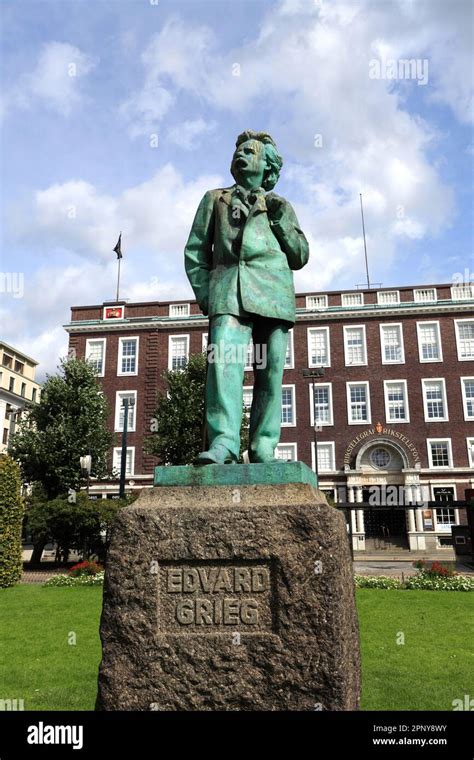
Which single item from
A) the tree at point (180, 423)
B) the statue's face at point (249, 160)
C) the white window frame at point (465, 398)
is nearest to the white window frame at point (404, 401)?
the white window frame at point (465, 398)

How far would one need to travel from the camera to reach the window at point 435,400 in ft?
126

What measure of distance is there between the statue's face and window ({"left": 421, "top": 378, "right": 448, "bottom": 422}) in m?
35.9

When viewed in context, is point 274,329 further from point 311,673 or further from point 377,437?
point 377,437

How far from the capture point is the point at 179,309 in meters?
42.9

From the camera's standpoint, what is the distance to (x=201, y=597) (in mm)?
3590

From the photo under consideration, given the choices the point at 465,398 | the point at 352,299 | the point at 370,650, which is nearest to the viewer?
the point at 370,650

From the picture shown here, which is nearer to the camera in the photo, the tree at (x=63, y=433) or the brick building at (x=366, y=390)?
the tree at (x=63, y=433)

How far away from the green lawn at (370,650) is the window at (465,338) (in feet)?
89.1

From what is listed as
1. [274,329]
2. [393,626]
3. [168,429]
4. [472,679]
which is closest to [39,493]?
[168,429]

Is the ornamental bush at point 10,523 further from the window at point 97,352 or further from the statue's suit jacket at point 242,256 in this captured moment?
the window at point 97,352

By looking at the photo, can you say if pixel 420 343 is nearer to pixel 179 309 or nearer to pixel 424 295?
pixel 424 295

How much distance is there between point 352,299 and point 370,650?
34420 millimetres

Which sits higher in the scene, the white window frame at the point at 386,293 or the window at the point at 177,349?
the white window frame at the point at 386,293

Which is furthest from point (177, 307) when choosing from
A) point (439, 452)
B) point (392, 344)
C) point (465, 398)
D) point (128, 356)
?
point (465, 398)
